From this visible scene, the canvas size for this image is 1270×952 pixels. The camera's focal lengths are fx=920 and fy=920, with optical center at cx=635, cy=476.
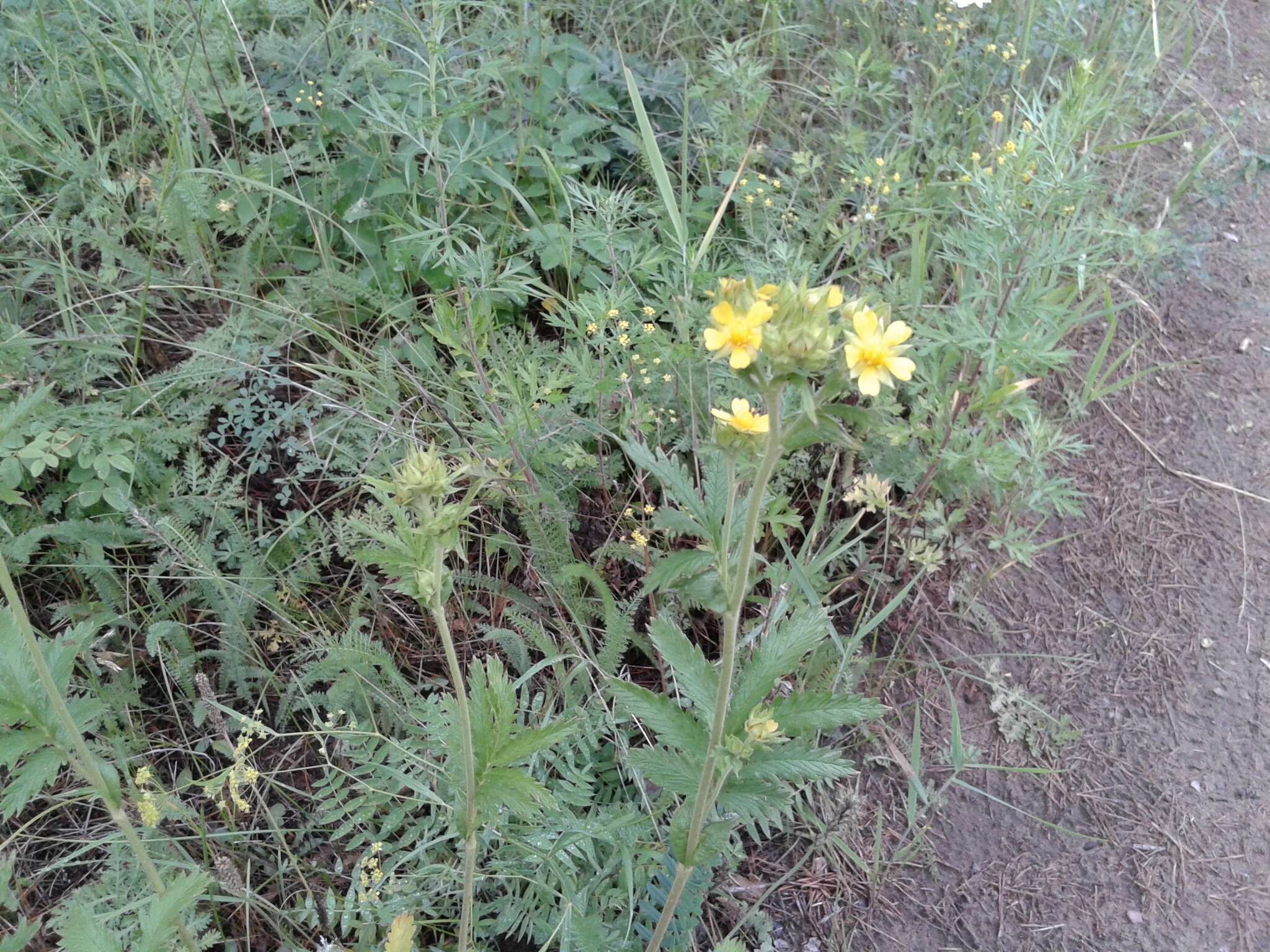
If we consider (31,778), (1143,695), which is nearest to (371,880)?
(31,778)

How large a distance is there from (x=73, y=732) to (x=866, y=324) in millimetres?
1147

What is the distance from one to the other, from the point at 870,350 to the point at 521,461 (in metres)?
0.99

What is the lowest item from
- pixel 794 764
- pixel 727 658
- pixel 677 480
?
pixel 794 764

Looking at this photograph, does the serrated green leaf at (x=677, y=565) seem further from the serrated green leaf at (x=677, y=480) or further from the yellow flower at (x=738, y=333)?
the yellow flower at (x=738, y=333)

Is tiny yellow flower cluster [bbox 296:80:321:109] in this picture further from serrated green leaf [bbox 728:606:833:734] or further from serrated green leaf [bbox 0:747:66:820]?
serrated green leaf [bbox 728:606:833:734]

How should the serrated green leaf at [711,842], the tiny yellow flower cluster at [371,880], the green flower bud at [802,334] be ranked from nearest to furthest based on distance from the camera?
the green flower bud at [802,334], the serrated green leaf at [711,842], the tiny yellow flower cluster at [371,880]

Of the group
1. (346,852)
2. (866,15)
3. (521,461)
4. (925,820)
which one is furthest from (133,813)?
(866,15)

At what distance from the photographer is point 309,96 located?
246 cm

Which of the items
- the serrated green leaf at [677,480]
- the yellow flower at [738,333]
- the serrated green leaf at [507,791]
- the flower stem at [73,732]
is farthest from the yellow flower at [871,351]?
the flower stem at [73,732]

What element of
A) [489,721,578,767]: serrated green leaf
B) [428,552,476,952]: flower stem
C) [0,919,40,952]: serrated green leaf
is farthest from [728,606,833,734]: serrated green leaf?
[0,919,40,952]: serrated green leaf

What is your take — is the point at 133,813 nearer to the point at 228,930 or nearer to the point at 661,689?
the point at 228,930

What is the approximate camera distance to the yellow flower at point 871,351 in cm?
111

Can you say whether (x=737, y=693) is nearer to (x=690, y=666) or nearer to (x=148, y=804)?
(x=690, y=666)

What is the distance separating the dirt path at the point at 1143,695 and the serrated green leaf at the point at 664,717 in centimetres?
72
